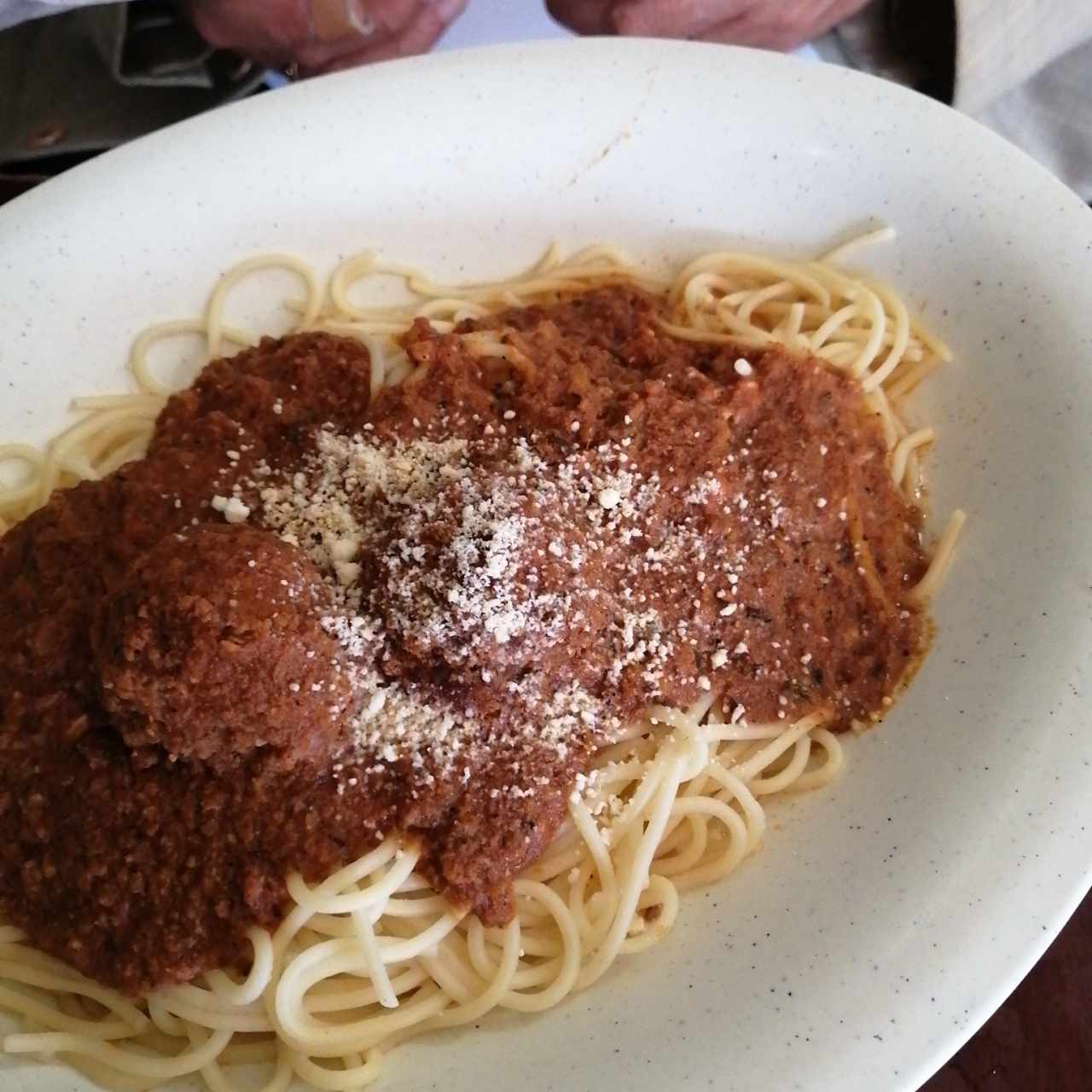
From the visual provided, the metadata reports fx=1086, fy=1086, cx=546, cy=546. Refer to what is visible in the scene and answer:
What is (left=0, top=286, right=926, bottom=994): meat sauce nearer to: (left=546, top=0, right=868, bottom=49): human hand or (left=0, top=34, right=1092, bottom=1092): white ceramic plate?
(left=0, top=34, right=1092, bottom=1092): white ceramic plate

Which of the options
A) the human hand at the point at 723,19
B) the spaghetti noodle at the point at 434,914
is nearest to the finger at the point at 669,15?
the human hand at the point at 723,19

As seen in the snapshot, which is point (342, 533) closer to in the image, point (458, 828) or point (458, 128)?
point (458, 828)

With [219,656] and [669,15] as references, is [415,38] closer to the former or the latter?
[669,15]

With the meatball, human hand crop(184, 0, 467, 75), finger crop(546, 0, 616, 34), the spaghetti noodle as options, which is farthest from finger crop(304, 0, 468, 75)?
the meatball

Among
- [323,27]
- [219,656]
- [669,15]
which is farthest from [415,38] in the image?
[219,656]

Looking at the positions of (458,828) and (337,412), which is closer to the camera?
(458,828)

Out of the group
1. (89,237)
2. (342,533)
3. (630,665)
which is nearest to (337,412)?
(342,533)
